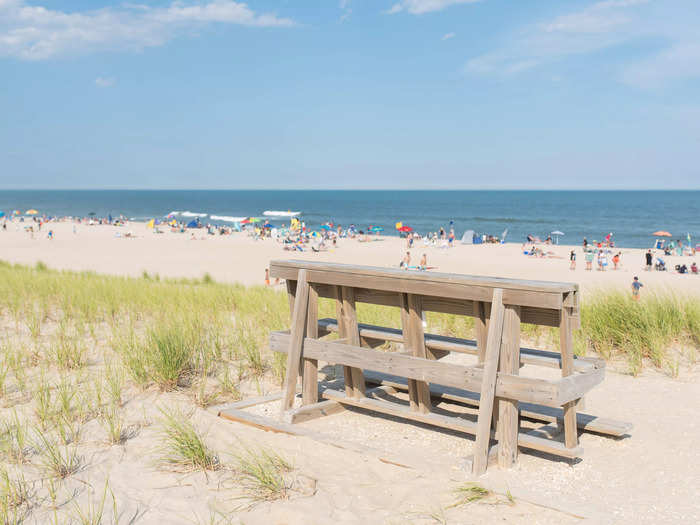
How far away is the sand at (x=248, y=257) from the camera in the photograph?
2534 cm

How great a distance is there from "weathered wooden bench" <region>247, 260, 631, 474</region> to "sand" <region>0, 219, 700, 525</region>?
18 centimetres

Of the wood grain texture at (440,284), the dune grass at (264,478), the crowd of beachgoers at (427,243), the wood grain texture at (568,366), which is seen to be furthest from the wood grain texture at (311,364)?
the crowd of beachgoers at (427,243)

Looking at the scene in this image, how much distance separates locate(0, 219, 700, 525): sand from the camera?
3.27 m

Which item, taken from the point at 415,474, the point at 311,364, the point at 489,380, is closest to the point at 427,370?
the point at 489,380

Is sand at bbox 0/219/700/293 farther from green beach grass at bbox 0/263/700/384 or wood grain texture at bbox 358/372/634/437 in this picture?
wood grain texture at bbox 358/372/634/437

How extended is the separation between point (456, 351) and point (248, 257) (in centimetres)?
2775

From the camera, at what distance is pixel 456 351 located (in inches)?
182

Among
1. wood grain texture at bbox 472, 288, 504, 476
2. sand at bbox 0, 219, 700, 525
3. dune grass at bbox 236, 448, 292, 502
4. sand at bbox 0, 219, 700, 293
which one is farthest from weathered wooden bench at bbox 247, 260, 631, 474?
sand at bbox 0, 219, 700, 293

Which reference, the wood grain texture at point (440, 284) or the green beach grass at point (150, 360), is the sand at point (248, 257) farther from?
the wood grain texture at point (440, 284)

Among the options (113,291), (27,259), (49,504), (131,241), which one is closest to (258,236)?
(131,241)

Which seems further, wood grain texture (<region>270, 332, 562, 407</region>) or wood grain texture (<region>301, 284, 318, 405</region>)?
wood grain texture (<region>301, 284, 318, 405</region>)

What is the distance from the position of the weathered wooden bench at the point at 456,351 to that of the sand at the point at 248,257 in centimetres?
1660

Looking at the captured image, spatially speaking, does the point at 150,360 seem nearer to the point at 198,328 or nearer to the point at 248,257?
the point at 198,328

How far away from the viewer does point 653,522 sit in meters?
3.24
